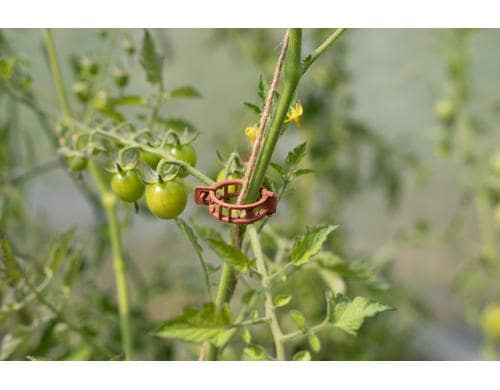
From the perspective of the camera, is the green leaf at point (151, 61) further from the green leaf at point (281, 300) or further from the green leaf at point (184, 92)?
the green leaf at point (281, 300)

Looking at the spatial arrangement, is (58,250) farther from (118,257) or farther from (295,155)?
(295,155)

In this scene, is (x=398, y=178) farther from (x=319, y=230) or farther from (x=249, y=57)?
(x=319, y=230)

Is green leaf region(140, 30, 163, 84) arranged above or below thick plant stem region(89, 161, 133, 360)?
above

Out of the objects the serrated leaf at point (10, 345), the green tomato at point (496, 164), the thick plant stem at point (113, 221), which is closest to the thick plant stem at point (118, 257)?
the thick plant stem at point (113, 221)

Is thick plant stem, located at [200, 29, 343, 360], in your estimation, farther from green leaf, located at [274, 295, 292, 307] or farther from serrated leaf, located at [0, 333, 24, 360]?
serrated leaf, located at [0, 333, 24, 360]

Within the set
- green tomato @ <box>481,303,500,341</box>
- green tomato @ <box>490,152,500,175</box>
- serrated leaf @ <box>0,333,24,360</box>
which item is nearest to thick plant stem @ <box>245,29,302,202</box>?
serrated leaf @ <box>0,333,24,360</box>

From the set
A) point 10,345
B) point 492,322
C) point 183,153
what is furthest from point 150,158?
point 492,322
